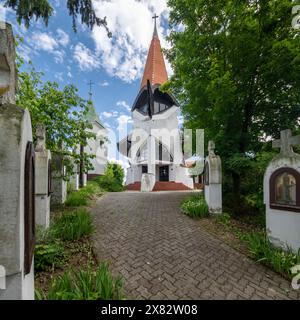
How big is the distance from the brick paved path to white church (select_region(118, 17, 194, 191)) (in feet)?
43.3

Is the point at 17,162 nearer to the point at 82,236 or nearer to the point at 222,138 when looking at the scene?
the point at 82,236

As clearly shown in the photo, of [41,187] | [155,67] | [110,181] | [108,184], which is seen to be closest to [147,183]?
[110,181]

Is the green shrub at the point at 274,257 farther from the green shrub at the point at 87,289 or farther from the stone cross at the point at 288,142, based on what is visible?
the green shrub at the point at 87,289

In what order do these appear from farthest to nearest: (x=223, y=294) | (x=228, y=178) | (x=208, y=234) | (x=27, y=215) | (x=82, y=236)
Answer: (x=228, y=178) → (x=208, y=234) → (x=82, y=236) → (x=223, y=294) → (x=27, y=215)

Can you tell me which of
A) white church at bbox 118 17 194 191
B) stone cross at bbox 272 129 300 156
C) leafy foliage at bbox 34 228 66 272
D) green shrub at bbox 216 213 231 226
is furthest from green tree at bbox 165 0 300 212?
white church at bbox 118 17 194 191

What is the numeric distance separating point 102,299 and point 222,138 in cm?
645

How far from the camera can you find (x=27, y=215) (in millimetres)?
1679

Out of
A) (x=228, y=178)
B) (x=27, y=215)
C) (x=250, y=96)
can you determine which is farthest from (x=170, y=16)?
(x=27, y=215)

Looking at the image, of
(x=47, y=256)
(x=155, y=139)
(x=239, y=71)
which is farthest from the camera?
(x=155, y=139)

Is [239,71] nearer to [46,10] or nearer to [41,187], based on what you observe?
[46,10]

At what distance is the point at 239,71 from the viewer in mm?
6496

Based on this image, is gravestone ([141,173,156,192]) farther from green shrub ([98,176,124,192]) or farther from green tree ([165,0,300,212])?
green tree ([165,0,300,212])

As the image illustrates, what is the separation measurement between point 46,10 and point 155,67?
20242 millimetres

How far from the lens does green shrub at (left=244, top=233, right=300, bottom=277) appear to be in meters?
3.29
